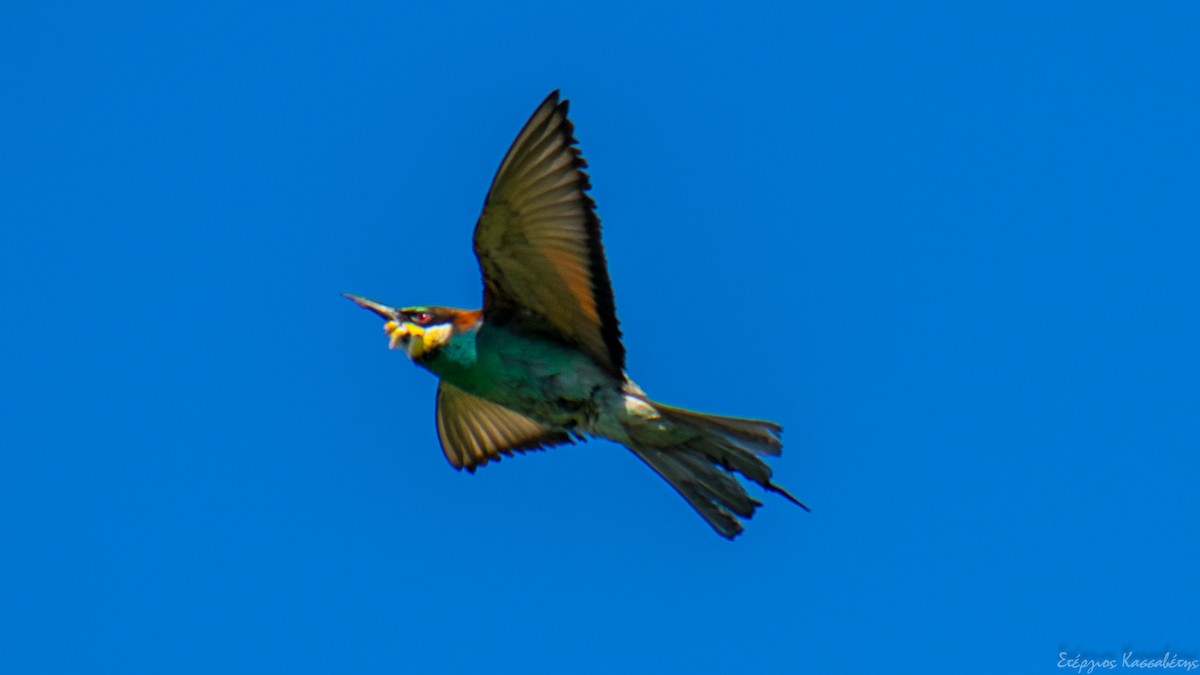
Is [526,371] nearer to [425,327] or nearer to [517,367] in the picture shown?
[517,367]

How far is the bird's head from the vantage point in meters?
5.69

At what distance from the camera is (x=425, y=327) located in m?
5.72

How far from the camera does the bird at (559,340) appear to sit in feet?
17.6

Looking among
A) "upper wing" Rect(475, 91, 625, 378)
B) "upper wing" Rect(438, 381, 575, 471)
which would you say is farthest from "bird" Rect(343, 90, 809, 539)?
"upper wing" Rect(438, 381, 575, 471)

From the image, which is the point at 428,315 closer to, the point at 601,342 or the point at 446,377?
the point at 446,377

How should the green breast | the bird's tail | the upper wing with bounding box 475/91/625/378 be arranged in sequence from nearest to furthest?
the upper wing with bounding box 475/91/625/378
the bird's tail
the green breast

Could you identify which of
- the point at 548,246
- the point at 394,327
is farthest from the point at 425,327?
the point at 548,246

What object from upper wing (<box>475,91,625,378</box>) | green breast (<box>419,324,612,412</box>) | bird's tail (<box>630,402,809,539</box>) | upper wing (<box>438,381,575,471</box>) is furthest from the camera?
upper wing (<box>438,381,575,471</box>)

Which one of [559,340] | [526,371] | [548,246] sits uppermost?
[548,246]

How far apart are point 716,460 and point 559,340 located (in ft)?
2.41

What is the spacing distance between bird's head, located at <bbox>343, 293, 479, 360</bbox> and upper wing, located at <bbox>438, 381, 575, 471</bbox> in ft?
→ 2.68

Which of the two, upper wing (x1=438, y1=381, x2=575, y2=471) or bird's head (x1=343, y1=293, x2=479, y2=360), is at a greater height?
upper wing (x1=438, y1=381, x2=575, y2=471)

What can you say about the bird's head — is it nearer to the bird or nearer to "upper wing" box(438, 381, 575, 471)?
the bird

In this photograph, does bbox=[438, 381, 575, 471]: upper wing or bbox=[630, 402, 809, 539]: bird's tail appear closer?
bbox=[630, 402, 809, 539]: bird's tail
